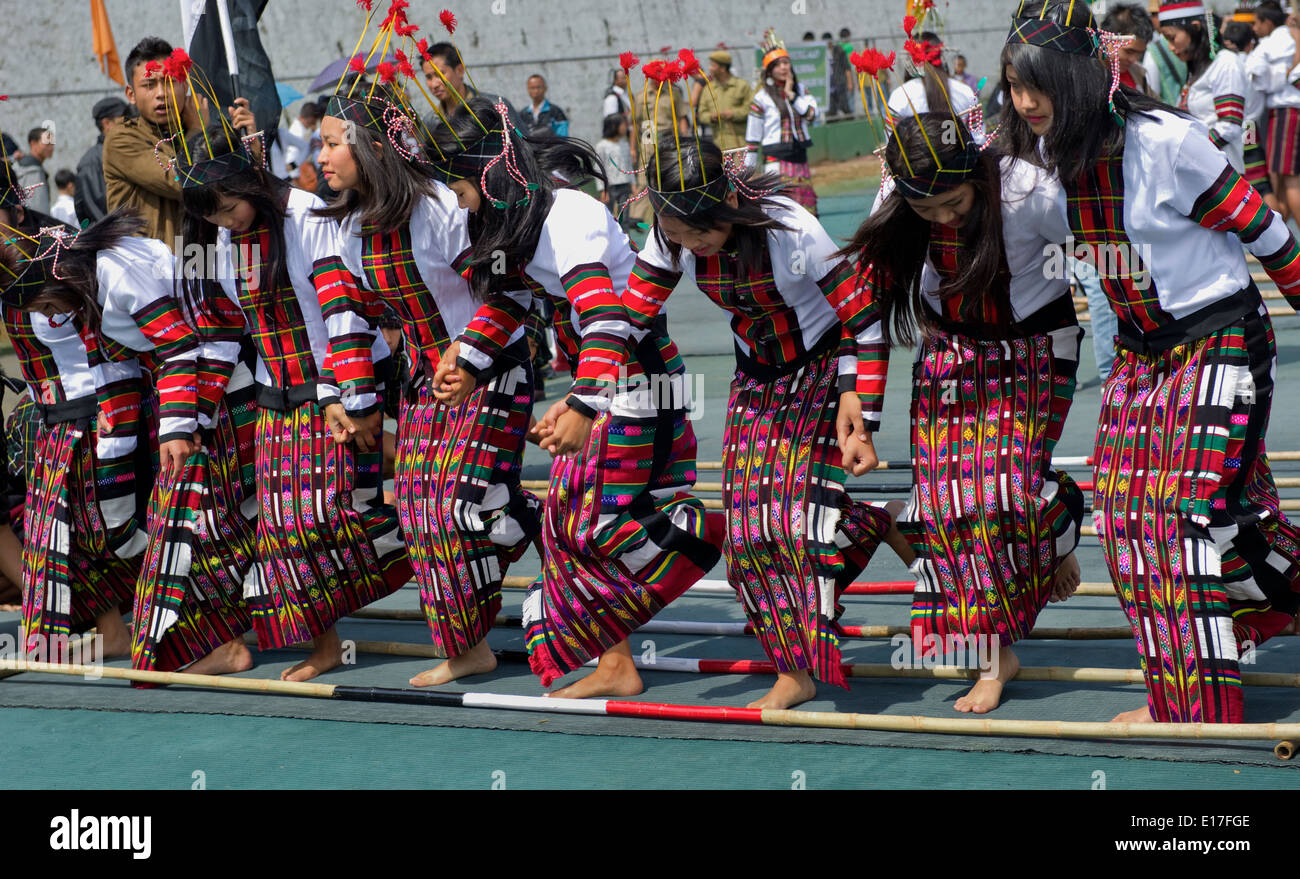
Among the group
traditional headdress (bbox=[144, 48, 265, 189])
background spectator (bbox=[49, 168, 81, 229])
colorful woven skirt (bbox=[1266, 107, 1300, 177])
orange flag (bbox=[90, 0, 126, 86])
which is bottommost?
traditional headdress (bbox=[144, 48, 265, 189])

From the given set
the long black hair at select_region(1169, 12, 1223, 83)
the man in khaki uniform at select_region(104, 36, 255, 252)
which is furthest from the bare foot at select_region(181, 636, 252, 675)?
the long black hair at select_region(1169, 12, 1223, 83)

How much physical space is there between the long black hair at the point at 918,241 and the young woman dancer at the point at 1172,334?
166 millimetres

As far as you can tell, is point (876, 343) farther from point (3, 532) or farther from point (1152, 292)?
point (3, 532)

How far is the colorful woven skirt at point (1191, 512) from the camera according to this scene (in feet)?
10.0

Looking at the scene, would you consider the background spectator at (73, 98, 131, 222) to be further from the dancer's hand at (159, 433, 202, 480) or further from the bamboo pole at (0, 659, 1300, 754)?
the bamboo pole at (0, 659, 1300, 754)

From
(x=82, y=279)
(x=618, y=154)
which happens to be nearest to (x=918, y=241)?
(x=82, y=279)

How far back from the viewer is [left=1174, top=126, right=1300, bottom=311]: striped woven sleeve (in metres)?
3.04

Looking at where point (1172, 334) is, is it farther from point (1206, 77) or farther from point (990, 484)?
point (1206, 77)

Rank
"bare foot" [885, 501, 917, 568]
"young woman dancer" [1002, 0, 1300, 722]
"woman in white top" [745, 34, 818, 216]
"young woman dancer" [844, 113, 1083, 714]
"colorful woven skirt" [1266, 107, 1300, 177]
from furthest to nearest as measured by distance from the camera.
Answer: "woman in white top" [745, 34, 818, 216] < "colorful woven skirt" [1266, 107, 1300, 177] < "bare foot" [885, 501, 917, 568] < "young woman dancer" [844, 113, 1083, 714] < "young woman dancer" [1002, 0, 1300, 722]

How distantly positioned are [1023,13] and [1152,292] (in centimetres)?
63

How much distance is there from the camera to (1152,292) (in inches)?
124

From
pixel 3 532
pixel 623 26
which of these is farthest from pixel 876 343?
pixel 623 26

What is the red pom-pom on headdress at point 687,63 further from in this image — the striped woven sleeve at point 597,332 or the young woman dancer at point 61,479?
the young woman dancer at point 61,479

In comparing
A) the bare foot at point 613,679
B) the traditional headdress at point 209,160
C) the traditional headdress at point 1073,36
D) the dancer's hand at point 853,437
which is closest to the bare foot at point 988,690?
the dancer's hand at point 853,437
